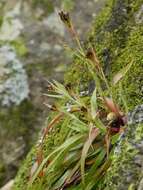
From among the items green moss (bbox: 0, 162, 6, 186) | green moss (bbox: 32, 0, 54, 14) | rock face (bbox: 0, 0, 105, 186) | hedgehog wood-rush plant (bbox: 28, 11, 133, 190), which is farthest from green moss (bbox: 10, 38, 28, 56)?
hedgehog wood-rush plant (bbox: 28, 11, 133, 190)

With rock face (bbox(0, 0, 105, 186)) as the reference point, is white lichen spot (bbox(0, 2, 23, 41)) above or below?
above

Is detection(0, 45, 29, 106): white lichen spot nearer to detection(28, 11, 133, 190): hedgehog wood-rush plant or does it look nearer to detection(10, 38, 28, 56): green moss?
detection(10, 38, 28, 56): green moss

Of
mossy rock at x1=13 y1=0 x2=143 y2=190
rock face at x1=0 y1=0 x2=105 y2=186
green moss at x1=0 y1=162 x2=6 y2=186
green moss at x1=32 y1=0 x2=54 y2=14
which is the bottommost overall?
green moss at x1=0 y1=162 x2=6 y2=186

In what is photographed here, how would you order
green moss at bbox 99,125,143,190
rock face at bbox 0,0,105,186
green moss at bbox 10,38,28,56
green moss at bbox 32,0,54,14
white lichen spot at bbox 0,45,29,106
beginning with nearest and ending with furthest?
1. green moss at bbox 99,125,143,190
2. rock face at bbox 0,0,105,186
3. white lichen spot at bbox 0,45,29,106
4. green moss at bbox 10,38,28,56
5. green moss at bbox 32,0,54,14

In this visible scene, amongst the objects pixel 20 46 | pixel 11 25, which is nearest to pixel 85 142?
pixel 20 46

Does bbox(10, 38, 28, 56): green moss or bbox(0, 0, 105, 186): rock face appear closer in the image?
bbox(0, 0, 105, 186): rock face

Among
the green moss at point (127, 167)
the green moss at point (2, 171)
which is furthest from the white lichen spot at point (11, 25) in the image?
the green moss at point (127, 167)

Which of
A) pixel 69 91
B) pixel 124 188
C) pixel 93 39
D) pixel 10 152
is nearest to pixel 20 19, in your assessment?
pixel 10 152

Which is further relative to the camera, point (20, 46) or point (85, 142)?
point (20, 46)

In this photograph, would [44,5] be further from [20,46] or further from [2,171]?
[2,171]
